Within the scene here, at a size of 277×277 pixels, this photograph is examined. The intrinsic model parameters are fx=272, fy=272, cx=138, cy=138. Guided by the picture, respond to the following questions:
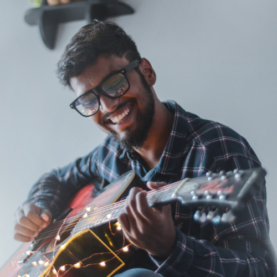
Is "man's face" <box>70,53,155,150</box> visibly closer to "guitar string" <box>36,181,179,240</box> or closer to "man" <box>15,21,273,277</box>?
"man" <box>15,21,273,277</box>

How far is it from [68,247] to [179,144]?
55cm

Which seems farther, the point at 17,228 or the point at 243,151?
the point at 17,228

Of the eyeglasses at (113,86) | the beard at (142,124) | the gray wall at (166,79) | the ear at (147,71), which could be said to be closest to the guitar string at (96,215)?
the beard at (142,124)

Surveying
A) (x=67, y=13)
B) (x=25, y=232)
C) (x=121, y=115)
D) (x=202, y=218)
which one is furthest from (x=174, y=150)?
(x=67, y=13)

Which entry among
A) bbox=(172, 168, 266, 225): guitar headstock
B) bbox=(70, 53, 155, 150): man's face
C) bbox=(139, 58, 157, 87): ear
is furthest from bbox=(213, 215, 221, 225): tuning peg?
bbox=(139, 58, 157, 87): ear

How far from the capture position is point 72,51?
113cm

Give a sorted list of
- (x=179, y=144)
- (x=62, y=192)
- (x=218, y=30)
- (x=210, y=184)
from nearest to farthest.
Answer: (x=210, y=184), (x=179, y=144), (x=218, y=30), (x=62, y=192)

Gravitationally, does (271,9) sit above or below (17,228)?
above

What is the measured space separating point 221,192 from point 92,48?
0.81 m

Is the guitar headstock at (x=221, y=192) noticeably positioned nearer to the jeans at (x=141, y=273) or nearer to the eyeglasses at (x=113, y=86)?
the jeans at (x=141, y=273)

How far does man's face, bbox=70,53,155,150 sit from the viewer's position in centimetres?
108

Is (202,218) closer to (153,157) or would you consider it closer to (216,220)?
(216,220)

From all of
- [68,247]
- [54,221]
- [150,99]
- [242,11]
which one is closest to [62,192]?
[54,221]

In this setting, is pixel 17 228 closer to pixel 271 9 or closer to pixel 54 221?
pixel 54 221
